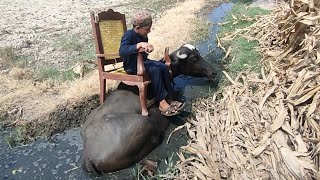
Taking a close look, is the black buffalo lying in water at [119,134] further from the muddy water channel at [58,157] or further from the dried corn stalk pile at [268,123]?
the dried corn stalk pile at [268,123]

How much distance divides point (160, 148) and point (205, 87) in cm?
180

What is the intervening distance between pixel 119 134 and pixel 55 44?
4.58 metres

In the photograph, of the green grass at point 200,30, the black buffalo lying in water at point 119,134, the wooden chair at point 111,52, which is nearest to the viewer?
the black buffalo lying in water at point 119,134

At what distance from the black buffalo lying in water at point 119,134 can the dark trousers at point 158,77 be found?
205 millimetres

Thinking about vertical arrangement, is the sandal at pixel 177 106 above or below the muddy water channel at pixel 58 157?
above

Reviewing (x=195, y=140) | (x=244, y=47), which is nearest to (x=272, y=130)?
(x=195, y=140)

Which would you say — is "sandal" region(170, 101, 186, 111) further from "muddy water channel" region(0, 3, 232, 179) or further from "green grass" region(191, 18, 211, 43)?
"green grass" region(191, 18, 211, 43)

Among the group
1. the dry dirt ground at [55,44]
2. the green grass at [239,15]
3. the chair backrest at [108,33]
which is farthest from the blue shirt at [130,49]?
the green grass at [239,15]

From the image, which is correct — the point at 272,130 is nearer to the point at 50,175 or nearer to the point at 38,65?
the point at 50,175

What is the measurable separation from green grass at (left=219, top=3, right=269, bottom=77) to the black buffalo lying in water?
6.09 feet

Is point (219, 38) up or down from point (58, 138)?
up

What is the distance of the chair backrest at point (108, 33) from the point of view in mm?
4936

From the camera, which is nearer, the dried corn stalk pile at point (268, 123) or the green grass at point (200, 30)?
the dried corn stalk pile at point (268, 123)

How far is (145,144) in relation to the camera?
4.36m
